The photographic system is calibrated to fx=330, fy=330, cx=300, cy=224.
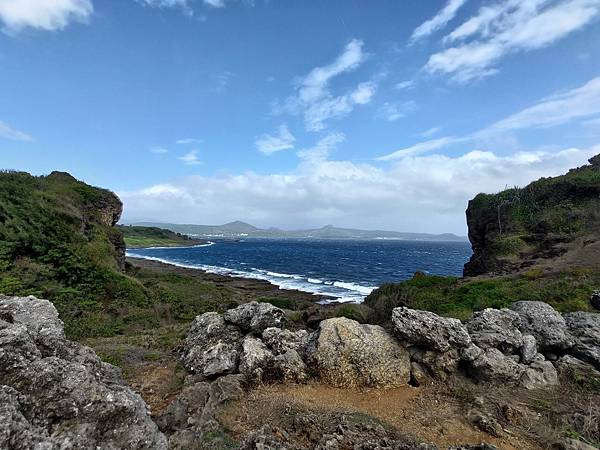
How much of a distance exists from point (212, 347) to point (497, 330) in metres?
10.7

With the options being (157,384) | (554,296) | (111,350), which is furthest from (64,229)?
(554,296)

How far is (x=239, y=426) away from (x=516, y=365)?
8997 mm

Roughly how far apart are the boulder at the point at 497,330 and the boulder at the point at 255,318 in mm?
7687

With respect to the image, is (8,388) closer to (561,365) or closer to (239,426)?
(239,426)

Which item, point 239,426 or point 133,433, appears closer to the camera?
point 133,433

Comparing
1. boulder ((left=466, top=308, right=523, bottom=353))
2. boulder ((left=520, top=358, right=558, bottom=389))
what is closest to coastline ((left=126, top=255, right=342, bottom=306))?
boulder ((left=466, top=308, right=523, bottom=353))

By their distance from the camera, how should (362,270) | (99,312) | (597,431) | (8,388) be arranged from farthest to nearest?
(362,270)
(99,312)
(597,431)
(8,388)

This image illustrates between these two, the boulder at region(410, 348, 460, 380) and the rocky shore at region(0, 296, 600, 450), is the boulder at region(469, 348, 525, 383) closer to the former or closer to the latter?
the rocky shore at region(0, 296, 600, 450)

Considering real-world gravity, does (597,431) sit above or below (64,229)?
below

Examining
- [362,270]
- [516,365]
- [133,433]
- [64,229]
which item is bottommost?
[362,270]

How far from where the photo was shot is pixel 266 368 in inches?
439

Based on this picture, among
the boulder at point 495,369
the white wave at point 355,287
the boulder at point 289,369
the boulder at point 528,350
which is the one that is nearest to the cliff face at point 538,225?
the white wave at point 355,287

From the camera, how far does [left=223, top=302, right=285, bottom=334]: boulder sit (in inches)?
548

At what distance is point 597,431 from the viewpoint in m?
7.79
